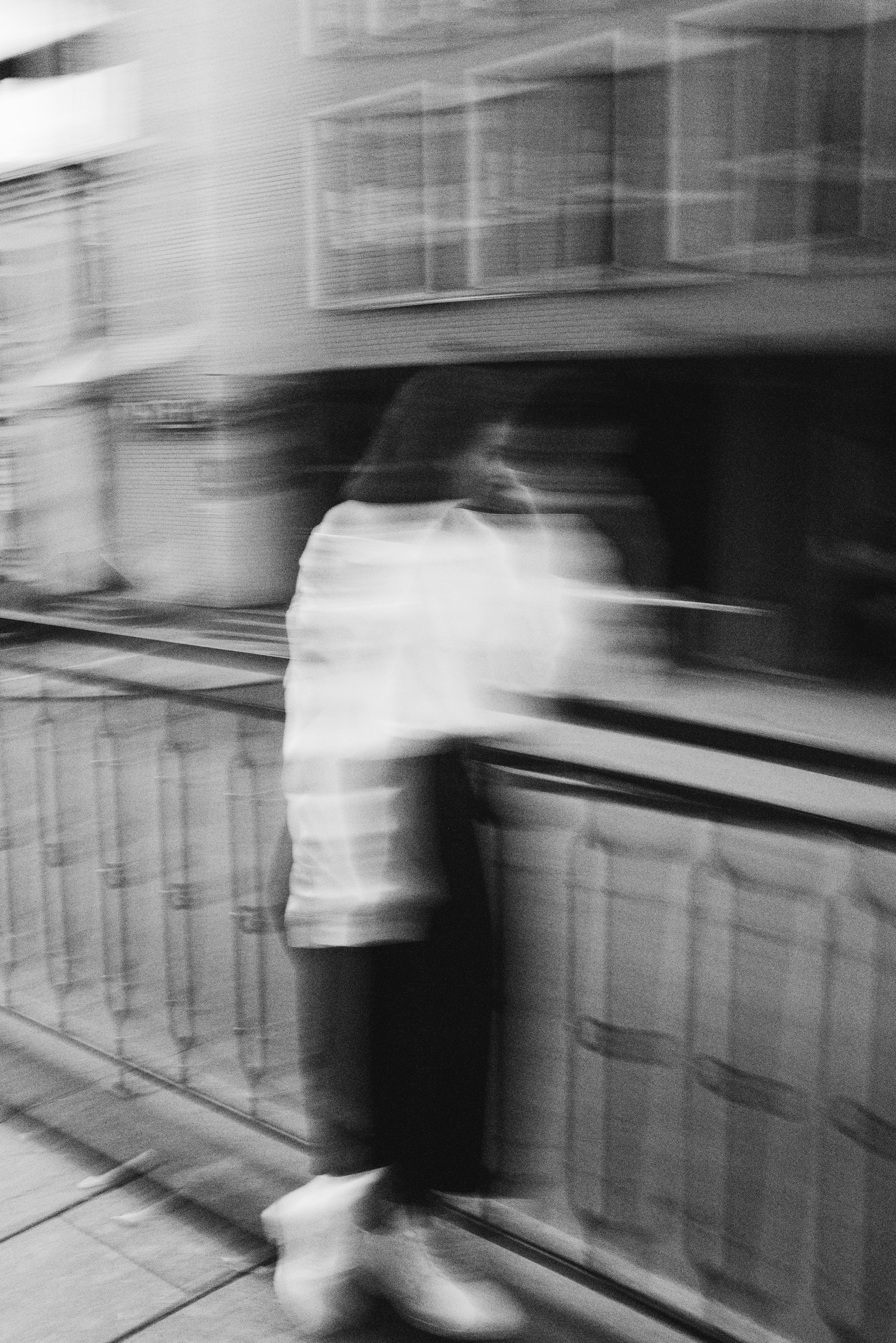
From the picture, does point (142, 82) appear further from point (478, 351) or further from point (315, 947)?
point (315, 947)

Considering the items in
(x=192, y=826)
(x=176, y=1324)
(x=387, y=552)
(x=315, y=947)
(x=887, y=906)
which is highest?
(x=387, y=552)

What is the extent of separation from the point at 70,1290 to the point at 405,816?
36.6 inches

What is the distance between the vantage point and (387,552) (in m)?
1.72

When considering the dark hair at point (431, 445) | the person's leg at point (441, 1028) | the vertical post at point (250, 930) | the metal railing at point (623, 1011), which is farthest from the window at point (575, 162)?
the person's leg at point (441, 1028)

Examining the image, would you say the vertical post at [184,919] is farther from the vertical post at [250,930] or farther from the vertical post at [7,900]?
the vertical post at [7,900]

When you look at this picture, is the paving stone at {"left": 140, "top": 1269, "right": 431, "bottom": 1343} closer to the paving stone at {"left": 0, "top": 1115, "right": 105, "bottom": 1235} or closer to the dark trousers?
the dark trousers

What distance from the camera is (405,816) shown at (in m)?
1.79

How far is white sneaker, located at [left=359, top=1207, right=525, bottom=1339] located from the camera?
183cm

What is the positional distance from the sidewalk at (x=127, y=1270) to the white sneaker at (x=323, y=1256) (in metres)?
0.04

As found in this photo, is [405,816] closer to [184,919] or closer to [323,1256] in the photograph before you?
[323,1256]

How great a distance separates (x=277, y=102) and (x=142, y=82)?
113cm

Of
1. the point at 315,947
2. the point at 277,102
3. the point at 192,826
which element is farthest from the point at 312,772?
the point at 277,102

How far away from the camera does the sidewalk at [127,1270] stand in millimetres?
1888

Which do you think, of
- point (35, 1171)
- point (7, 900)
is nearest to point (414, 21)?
point (7, 900)
